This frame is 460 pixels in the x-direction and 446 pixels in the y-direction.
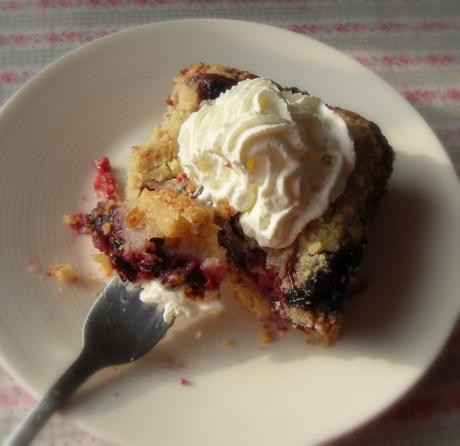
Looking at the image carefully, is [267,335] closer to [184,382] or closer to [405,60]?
[184,382]

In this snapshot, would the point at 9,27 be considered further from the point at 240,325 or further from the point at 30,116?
the point at 240,325

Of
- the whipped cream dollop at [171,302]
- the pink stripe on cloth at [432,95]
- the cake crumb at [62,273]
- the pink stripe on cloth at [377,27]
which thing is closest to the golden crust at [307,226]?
the whipped cream dollop at [171,302]

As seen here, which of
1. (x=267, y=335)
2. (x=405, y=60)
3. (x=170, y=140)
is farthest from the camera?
(x=405, y=60)

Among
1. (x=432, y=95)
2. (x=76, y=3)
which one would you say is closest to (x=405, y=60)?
(x=432, y=95)

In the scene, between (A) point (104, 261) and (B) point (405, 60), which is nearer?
(A) point (104, 261)

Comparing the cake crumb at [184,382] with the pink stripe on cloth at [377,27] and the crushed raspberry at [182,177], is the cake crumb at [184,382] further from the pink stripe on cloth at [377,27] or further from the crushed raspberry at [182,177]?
the pink stripe on cloth at [377,27]

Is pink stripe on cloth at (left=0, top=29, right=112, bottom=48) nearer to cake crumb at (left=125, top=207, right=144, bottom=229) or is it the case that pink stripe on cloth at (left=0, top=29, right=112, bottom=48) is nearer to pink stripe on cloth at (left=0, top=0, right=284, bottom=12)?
pink stripe on cloth at (left=0, top=0, right=284, bottom=12)

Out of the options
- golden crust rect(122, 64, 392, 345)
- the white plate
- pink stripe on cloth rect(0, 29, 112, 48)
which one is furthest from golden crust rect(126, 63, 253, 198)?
pink stripe on cloth rect(0, 29, 112, 48)

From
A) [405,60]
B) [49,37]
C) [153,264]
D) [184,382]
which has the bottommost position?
[184,382]
